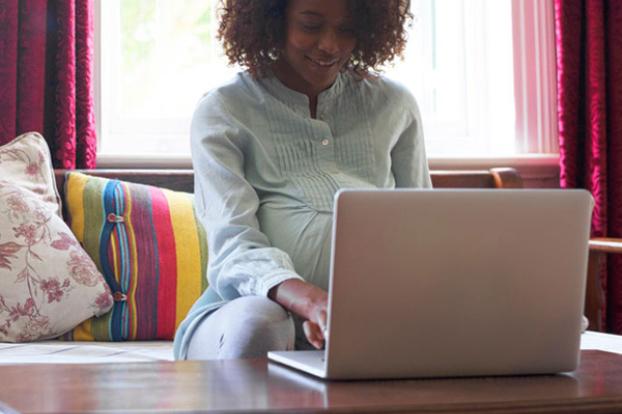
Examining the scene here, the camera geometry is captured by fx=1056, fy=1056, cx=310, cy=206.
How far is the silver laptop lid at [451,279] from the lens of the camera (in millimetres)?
1068

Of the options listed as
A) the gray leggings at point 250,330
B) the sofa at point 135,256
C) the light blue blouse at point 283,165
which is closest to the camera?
the gray leggings at point 250,330

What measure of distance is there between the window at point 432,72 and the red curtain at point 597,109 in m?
0.09

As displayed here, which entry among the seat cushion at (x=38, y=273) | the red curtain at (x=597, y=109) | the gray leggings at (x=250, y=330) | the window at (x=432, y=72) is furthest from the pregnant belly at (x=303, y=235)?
the red curtain at (x=597, y=109)

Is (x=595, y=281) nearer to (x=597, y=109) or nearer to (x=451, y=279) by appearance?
(x=597, y=109)

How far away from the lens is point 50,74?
103 inches

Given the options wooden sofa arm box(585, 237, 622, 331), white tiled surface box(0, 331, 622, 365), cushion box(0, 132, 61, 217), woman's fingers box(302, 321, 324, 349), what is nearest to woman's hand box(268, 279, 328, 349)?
woman's fingers box(302, 321, 324, 349)

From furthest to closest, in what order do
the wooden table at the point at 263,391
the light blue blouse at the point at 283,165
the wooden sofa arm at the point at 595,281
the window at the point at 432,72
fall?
the window at the point at 432,72 → the wooden sofa arm at the point at 595,281 → the light blue blouse at the point at 283,165 → the wooden table at the point at 263,391

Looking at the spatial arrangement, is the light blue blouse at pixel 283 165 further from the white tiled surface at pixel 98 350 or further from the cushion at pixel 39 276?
the cushion at pixel 39 276

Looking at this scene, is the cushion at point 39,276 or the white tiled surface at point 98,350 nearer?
the white tiled surface at point 98,350

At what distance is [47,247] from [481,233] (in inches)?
48.6

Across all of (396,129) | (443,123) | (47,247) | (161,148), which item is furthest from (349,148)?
(443,123)

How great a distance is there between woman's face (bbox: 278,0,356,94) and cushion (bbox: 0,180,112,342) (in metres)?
0.61

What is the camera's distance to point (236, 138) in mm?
1753

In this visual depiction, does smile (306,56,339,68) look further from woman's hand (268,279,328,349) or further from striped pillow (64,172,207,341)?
striped pillow (64,172,207,341)
